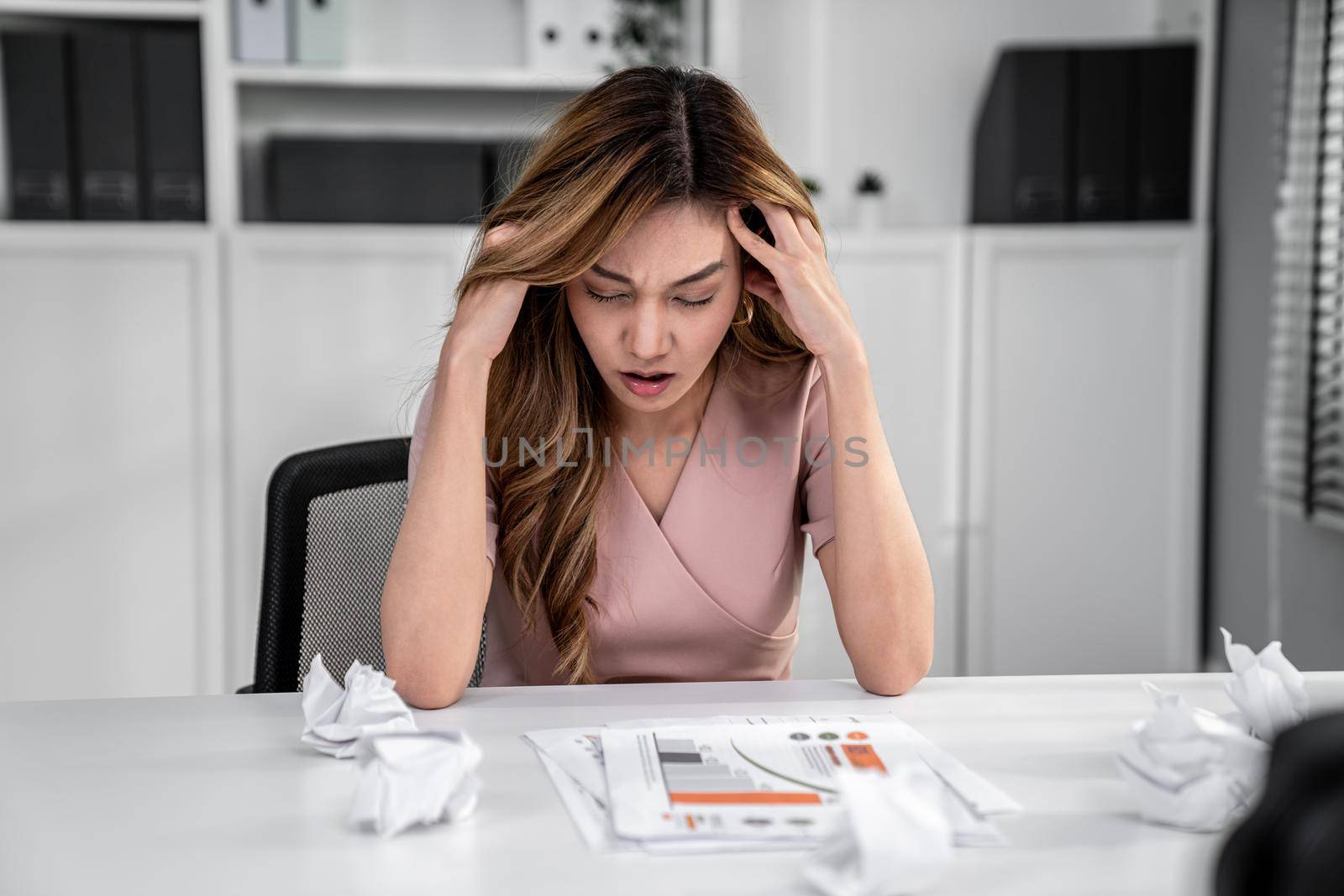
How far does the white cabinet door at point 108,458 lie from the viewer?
87.0 inches

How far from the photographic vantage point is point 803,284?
44.2 inches

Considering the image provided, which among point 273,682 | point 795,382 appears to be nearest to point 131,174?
point 273,682

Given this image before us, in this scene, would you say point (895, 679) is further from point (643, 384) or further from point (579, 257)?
point (579, 257)

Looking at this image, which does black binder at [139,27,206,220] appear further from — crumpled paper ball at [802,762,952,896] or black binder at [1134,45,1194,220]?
crumpled paper ball at [802,762,952,896]

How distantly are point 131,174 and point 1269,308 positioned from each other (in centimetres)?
223

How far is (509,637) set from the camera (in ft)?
4.10

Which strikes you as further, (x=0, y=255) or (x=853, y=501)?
(x=0, y=255)

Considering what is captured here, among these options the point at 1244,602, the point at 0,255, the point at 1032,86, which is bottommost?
the point at 1244,602

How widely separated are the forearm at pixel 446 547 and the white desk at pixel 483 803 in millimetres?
61

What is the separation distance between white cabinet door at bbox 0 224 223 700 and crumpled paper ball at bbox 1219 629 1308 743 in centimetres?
197

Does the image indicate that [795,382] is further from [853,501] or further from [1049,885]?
[1049,885]

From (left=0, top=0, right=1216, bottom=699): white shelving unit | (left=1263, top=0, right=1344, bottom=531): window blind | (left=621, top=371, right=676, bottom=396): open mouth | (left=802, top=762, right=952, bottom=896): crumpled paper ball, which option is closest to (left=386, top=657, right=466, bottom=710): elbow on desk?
(left=621, top=371, right=676, bottom=396): open mouth

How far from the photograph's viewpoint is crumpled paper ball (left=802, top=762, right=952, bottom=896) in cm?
58

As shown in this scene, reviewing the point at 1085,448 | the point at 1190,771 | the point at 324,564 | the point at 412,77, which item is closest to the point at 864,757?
the point at 1190,771
